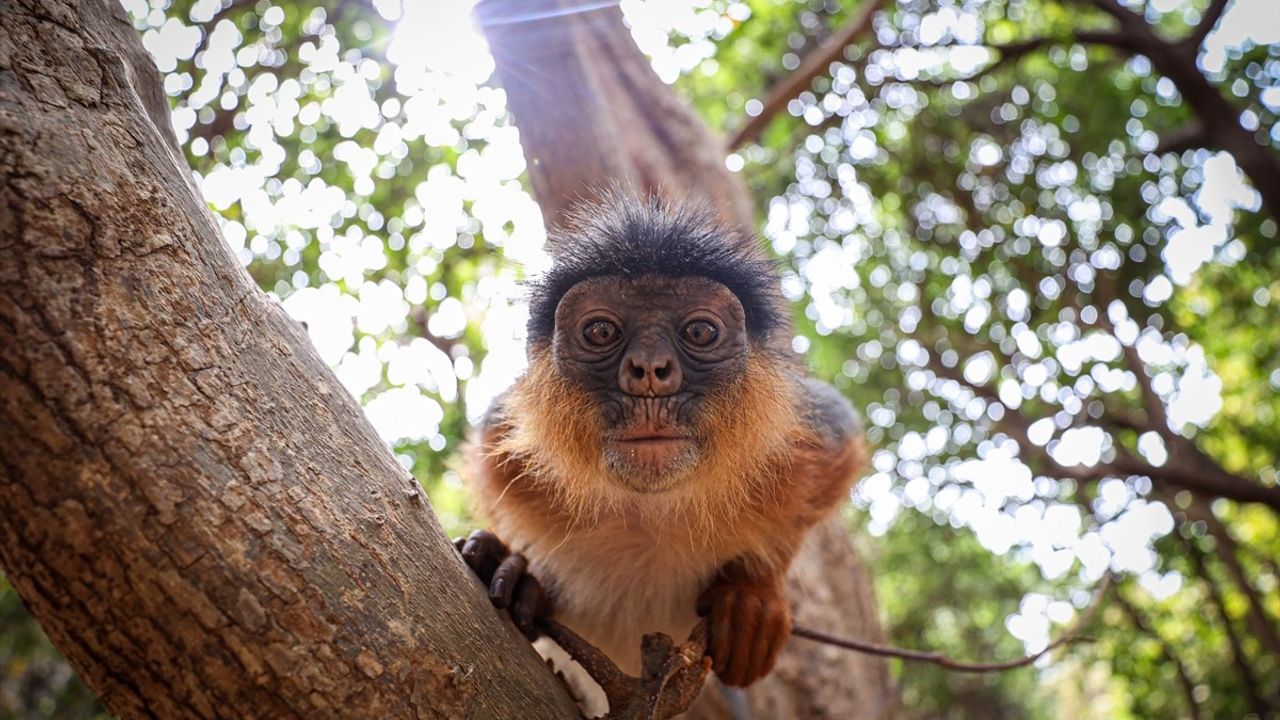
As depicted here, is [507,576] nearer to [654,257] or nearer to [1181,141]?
[654,257]

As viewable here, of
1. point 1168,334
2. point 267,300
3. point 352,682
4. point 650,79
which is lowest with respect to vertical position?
point 352,682

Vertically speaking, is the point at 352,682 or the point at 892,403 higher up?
the point at 892,403

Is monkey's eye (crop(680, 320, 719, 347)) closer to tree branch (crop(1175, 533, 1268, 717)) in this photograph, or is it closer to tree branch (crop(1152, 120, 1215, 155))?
tree branch (crop(1175, 533, 1268, 717))

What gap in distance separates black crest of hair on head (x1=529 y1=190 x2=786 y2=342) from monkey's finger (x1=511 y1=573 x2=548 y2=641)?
1.06 metres

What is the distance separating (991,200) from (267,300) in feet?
27.8

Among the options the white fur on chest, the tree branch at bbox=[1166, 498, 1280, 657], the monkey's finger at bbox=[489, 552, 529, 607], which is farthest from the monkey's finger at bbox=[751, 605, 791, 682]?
the tree branch at bbox=[1166, 498, 1280, 657]

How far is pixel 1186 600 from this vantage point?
9.70 metres

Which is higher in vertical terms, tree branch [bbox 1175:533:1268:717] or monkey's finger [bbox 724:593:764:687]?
tree branch [bbox 1175:533:1268:717]

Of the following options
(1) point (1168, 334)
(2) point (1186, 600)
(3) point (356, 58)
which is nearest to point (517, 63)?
(3) point (356, 58)

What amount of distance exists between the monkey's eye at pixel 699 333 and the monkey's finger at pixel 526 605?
3.62 feet

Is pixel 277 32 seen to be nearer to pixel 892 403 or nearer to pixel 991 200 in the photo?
pixel 892 403

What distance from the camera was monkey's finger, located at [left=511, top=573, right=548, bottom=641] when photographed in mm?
3021

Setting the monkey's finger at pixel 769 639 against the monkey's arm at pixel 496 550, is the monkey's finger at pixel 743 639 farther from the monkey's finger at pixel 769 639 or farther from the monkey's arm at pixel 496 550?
the monkey's arm at pixel 496 550

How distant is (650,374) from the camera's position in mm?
3008
